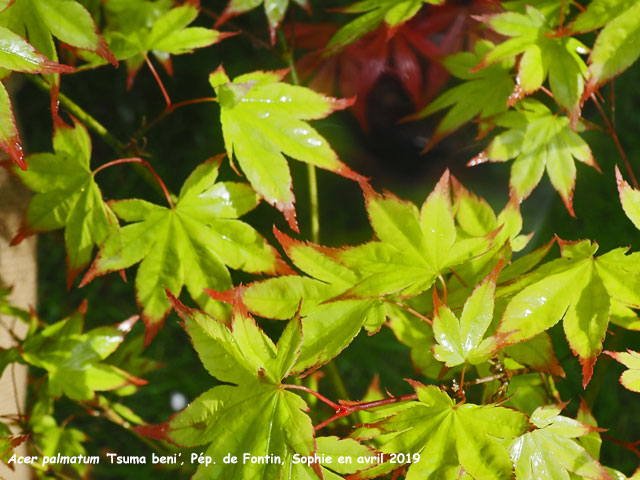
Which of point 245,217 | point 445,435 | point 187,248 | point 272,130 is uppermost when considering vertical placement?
point 272,130

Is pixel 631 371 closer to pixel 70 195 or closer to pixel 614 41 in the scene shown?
pixel 614 41

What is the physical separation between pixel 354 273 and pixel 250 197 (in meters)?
0.20

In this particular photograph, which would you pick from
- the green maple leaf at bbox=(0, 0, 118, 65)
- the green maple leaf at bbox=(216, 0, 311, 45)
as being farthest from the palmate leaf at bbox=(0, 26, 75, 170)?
the green maple leaf at bbox=(216, 0, 311, 45)

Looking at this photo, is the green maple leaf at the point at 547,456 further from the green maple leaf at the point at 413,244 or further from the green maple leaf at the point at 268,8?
the green maple leaf at the point at 268,8

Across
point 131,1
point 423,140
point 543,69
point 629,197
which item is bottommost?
point 423,140

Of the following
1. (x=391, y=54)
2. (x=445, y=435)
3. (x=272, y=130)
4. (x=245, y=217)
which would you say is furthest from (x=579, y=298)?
(x=245, y=217)

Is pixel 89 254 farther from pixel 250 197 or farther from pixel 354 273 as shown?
pixel 354 273

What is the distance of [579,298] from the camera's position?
664 millimetres

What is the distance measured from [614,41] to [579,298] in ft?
0.98

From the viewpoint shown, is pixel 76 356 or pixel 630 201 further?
pixel 76 356

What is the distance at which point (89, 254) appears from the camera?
0.83 metres

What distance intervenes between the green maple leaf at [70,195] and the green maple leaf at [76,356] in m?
0.15

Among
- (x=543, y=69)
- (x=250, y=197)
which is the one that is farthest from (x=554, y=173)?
(x=250, y=197)

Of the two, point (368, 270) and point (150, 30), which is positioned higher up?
point (150, 30)
